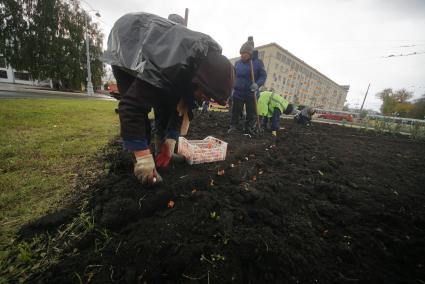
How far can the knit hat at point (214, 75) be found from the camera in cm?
133

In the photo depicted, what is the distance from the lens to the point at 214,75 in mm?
1340

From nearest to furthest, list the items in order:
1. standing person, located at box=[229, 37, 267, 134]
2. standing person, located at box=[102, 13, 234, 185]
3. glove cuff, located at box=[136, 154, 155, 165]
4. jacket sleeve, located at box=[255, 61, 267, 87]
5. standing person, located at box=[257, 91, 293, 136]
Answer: standing person, located at box=[102, 13, 234, 185] → glove cuff, located at box=[136, 154, 155, 165] → standing person, located at box=[229, 37, 267, 134] → jacket sleeve, located at box=[255, 61, 267, 87] → standing person, located at box=[257, 91, 293, 136]

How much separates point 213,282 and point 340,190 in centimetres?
166

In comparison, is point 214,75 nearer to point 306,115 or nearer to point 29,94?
point 306,115

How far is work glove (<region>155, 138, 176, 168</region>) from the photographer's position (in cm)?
204

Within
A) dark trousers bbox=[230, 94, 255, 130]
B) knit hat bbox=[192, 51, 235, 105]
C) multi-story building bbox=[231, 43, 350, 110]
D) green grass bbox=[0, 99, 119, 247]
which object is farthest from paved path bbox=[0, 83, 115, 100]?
multi-story building bbox=[231, 43, 350, 110]

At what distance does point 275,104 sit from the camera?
196 inches

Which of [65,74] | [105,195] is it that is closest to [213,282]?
[105,195]

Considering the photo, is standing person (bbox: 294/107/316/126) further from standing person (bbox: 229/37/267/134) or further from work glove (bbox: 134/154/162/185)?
work glove (bbox: 134/154/162/185)

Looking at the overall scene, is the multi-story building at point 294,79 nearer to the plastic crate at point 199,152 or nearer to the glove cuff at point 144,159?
the plastic crate at point 199,152

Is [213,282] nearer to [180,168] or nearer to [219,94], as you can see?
[219,94]

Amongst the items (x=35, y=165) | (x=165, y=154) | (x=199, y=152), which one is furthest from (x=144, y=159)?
(x=35, y=165)

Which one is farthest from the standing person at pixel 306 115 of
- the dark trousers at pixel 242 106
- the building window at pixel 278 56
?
the building window at pixel 278 56

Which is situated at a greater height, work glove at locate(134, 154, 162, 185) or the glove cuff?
the glove cuff
